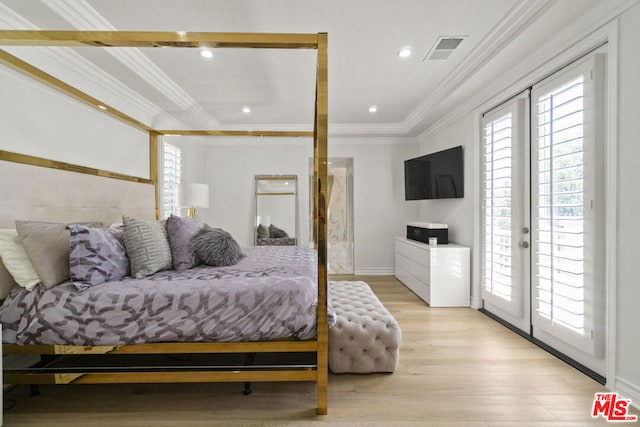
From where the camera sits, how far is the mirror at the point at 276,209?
5.05 meters

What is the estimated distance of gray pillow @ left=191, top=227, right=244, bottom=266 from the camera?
2.25m

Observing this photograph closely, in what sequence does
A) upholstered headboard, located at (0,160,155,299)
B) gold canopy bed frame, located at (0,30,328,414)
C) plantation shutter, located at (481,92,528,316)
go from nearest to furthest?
→ gold canopy bed frame, located at (0,30,328,414) → upholstered headboard, located at (0,160,155,299) → plantation shutter, located at (481,92,528,316)

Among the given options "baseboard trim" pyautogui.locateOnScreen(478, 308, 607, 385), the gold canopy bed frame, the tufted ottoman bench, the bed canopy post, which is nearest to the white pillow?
the gold canopy bed frame

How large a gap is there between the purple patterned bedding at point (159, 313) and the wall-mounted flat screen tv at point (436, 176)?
2.91 meters

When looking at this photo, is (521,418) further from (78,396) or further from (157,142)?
(157,142)

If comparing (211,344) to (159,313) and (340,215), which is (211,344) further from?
(340,215)

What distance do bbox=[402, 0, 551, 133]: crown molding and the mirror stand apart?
2.63m

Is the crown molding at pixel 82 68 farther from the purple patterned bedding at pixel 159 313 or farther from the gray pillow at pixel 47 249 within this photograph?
the purple patterned bedding at pixel 159 313

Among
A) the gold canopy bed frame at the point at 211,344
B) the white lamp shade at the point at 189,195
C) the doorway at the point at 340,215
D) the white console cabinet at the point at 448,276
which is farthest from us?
the doorway at the point at 340,215

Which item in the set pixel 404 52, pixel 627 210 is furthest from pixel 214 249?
pixel 627 210

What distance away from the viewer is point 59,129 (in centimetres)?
224

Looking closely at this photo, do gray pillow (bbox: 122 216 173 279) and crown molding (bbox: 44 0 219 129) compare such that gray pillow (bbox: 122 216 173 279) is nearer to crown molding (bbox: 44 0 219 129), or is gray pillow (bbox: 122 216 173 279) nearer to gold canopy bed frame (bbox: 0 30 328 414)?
gold canopy bed frame (bbox: 0 30 328 414)

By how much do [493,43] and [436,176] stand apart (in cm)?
197

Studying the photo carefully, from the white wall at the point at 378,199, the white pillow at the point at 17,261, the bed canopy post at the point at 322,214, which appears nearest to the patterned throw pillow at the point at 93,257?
the white pillow at the point at 17,261
